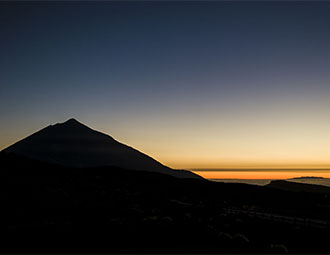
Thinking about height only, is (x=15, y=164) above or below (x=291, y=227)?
above

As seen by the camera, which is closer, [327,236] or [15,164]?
[327,236]

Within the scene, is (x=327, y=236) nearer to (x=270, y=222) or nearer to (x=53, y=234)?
(x=270, y=222)

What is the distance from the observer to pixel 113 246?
1898 centimetres

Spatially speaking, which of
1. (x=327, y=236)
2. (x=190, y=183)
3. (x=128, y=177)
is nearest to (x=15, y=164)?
(x=128, y=177)

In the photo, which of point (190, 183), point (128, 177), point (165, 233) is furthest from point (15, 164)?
point (165, 233)

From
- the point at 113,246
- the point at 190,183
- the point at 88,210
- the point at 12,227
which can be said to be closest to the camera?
the point at 113,246

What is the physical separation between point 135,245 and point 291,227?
1544cm

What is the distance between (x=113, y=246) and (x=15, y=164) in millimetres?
69718

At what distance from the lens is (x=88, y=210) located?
3425 centimetres

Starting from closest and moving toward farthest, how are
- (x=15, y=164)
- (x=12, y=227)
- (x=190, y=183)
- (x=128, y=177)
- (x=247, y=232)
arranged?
1. (x=12, y=227)
2. (x=247, y=232)
3. (x=15, y=164)
4. (x=190, y=183)
5. (x=128, y=177)

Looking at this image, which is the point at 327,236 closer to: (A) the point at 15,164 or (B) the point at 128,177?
(A) the point at 15,164

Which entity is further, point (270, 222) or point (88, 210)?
point (88, 210)

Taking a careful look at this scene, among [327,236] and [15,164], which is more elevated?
[15,164]

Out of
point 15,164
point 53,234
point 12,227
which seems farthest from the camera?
point 15,164
